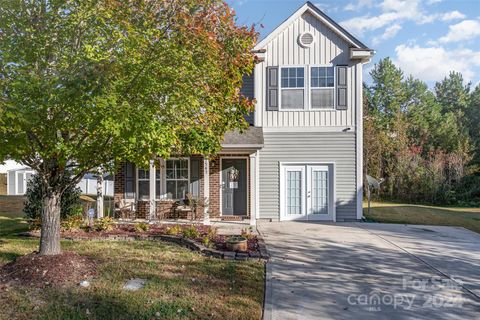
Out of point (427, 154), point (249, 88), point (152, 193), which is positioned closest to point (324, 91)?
point (249, 88)

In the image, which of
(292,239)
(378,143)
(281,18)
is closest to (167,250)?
(292,239)

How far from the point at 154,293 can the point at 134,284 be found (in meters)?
0.58

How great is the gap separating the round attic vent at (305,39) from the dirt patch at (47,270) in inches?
426

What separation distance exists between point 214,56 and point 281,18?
790 centimetres

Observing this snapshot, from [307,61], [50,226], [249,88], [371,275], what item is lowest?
[371,275]

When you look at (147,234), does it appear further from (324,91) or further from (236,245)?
(324,91)

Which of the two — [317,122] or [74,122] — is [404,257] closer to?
[317,122]

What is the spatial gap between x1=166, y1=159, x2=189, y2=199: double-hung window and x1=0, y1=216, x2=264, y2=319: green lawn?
5.62 m

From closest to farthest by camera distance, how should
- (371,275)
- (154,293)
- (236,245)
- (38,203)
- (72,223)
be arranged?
(154,293)
(371,275)
(236,245)
(72,223)
(38,203)

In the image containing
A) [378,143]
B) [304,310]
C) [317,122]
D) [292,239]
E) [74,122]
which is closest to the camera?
[304,310]

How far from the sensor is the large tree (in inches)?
185

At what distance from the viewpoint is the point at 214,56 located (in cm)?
631

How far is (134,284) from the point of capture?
5336 millimetres

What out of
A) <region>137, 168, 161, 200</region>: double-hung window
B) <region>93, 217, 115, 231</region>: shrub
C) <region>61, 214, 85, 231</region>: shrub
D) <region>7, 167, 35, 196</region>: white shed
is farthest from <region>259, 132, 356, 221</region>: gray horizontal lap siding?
<region>7, 167, 35, 196</region>: white shed
